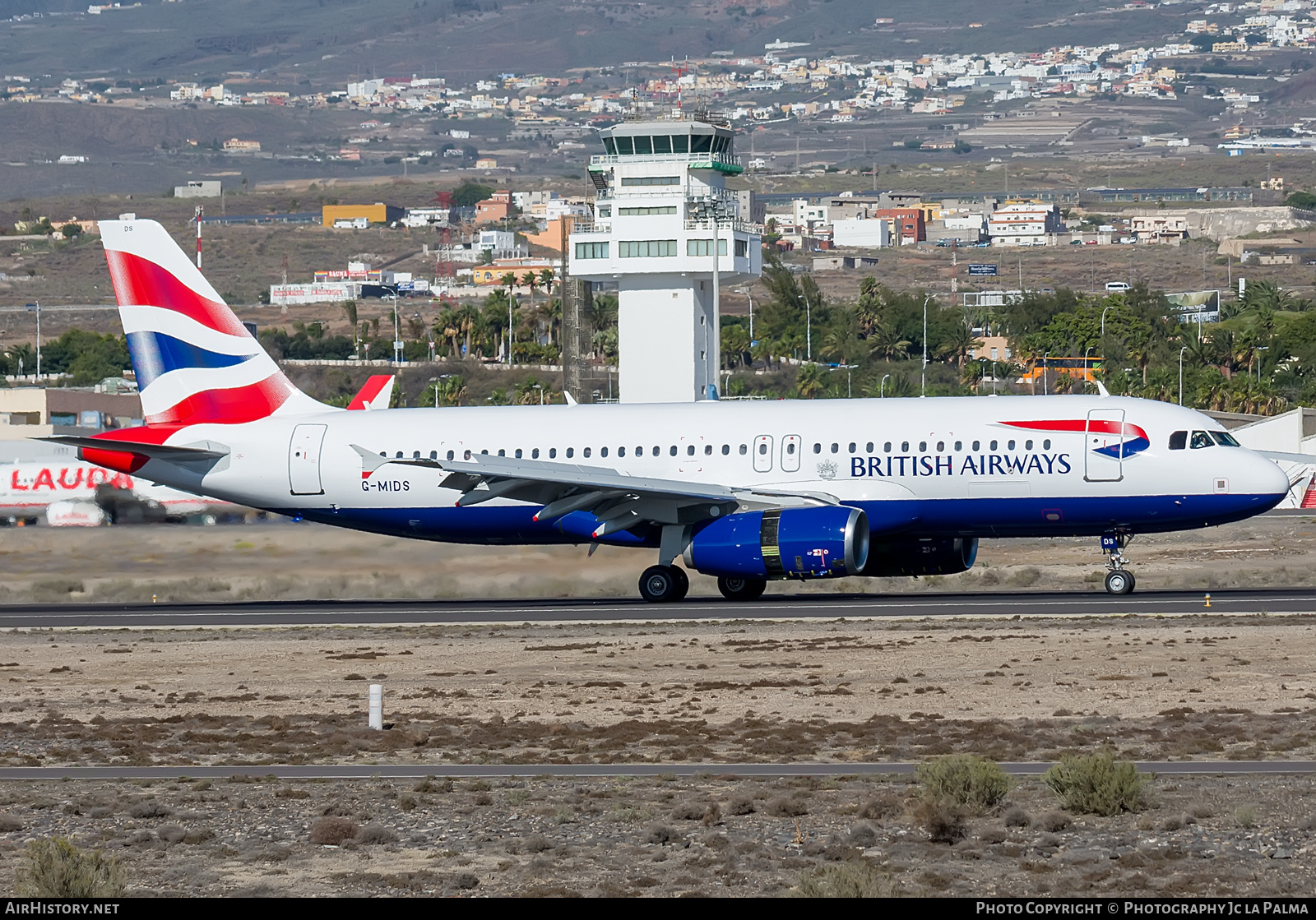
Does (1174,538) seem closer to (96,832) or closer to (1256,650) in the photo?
(1256,650)

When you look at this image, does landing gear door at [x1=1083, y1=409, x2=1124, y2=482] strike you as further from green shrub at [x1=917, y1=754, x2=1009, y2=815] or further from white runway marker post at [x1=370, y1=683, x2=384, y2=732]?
green shrub at [x1=917, y1=754, x2=1009, y2=815]

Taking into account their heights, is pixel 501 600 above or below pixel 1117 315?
below

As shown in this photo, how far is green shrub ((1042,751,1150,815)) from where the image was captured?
17781 mm

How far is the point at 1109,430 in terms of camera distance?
3869 cm

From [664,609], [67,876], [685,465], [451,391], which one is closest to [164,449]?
[685,465]

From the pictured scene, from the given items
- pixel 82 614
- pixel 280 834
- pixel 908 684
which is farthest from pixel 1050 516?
pixel 280 834

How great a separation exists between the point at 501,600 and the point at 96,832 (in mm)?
26713

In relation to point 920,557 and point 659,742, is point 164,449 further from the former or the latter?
point 659,742

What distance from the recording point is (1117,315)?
172250 mm

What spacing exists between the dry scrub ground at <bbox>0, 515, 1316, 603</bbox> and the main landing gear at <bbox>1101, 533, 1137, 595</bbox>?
4.64 m

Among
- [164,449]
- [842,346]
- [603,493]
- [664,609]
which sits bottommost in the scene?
[664,609]

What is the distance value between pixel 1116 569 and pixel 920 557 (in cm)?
421

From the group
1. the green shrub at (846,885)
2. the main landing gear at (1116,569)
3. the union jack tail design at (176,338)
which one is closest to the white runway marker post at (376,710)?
the green shrub at (846,885)

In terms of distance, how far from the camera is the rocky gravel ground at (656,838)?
15.6m
